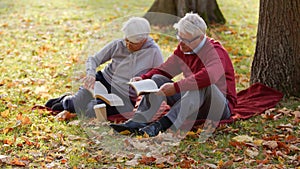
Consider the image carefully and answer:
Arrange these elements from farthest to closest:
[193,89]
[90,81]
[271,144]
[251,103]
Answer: [251,103] < [90,81] < [193,89] < [271,144]

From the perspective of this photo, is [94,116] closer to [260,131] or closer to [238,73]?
[260,131]

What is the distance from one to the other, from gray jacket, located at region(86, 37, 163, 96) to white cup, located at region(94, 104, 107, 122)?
0.42 meters

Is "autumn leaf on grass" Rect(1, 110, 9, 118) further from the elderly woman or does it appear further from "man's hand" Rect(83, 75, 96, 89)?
"man's hand" Rect(83, 75, 96, 89)

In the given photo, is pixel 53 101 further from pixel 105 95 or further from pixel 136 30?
pixel 136 30

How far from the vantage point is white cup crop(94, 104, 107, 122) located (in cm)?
480

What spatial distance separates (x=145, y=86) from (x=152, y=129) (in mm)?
416

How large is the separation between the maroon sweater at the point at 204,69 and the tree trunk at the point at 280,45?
72 centimetres

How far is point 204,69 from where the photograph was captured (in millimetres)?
4500

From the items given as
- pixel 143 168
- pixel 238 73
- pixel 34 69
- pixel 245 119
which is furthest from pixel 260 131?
pixel 34 69

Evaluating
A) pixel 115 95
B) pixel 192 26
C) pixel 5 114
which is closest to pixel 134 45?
pixel 115 95

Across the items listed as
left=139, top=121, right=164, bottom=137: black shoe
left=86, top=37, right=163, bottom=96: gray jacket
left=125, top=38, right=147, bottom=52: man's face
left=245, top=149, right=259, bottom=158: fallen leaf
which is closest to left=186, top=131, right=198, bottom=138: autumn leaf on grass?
left=139, top=121, right=164, bottom=137: black shoe

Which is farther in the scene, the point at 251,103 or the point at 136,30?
the point at 251,103

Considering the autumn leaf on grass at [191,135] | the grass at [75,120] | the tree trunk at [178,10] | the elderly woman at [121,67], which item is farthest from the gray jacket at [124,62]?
the tree trunk at [178,10]

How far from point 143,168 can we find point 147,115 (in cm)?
94
